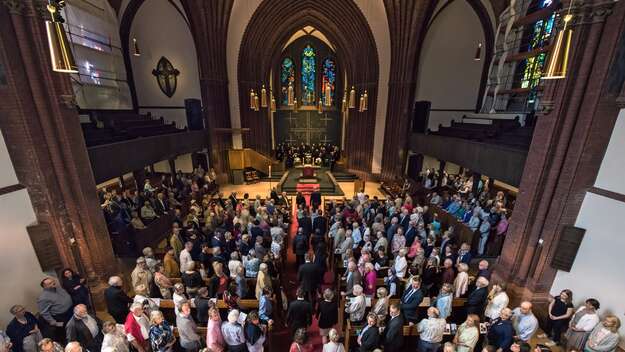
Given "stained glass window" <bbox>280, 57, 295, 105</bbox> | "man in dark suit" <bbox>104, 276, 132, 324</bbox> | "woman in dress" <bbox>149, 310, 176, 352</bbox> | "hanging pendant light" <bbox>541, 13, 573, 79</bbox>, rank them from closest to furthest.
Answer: "hanging pendant light" <bbox>541, 13, 573, 79</bbox> < "woman in dress" <bbox>149, 310, 176, 352</bbox> < "man in dark suit" <bbox>104, 276, 132, 324</bbox> < "stained glass window" <bbox>280, 57, 295, 105</bbox>

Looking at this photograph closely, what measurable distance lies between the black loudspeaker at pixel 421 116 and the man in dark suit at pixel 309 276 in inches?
449

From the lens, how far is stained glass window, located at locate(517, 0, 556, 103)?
1124 cm

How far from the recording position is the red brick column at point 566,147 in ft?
15.1

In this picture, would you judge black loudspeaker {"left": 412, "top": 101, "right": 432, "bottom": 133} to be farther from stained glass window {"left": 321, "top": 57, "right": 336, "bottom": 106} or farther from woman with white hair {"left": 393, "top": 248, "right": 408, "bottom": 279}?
stained glass window {"left": 321, "top": 57, "right": 336, "bottom": 106}

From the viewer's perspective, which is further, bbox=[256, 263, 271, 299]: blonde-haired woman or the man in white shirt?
the man in white shirt

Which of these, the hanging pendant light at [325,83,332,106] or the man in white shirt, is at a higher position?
the hanging pendant light at [325,83,332,106]

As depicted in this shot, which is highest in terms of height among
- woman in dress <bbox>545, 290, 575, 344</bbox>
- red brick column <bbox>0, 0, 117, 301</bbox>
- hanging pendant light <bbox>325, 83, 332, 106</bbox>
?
hanging pendant light <bbox>325, 83, 332, 106</bbox>

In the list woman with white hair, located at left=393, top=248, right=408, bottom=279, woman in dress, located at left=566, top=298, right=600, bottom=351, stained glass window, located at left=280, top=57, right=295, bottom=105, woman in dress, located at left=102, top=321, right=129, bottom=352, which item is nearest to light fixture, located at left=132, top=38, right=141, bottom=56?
stained glass window, located at left=280, top=57, right=295, bottom=105

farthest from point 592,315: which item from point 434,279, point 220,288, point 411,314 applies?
point 220,288

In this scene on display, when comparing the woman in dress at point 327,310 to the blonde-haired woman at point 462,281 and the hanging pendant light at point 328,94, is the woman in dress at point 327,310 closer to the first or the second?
the blonde-haired woman at point 462,281

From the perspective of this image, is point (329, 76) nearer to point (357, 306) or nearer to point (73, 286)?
point (357, 306)

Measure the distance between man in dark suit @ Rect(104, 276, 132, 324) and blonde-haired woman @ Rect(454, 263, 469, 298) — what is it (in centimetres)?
597

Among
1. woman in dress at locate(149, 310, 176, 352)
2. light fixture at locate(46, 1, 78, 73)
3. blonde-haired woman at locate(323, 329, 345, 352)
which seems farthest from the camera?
woman in dress at locate(149, 310, 176, 352)

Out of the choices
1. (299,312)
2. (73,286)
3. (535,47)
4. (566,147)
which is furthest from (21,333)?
(535,47)
